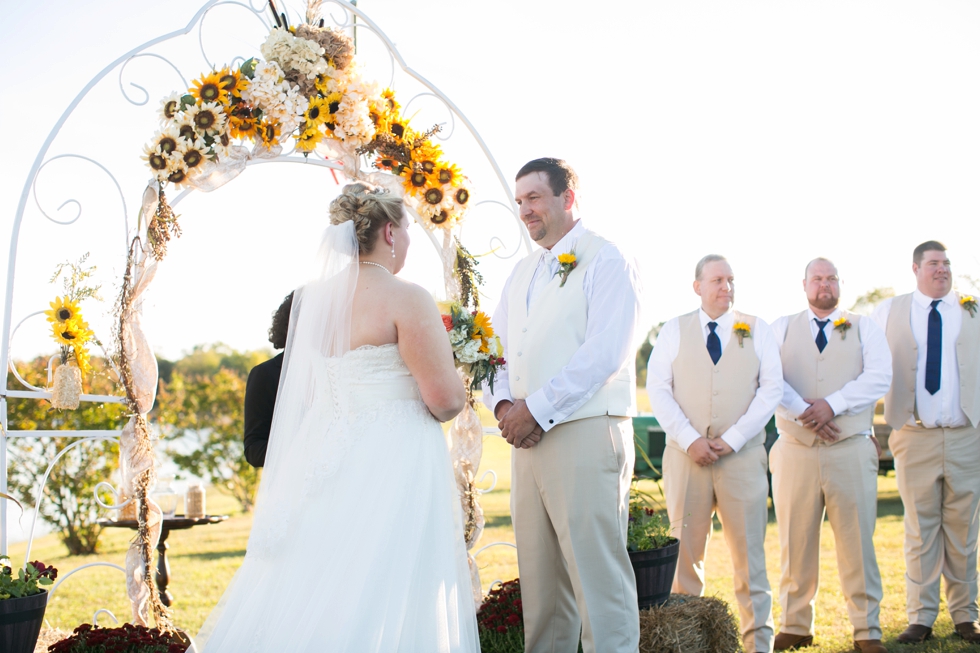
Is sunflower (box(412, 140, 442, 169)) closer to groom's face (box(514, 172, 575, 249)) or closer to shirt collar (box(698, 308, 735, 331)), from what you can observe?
groom's face (box(514, 172, 575, 249))

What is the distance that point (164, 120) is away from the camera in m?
4.17

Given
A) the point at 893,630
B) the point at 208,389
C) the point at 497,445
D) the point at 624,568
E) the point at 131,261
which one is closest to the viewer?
the point at 624,568

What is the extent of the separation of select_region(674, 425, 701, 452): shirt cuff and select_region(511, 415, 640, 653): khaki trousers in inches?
56.7

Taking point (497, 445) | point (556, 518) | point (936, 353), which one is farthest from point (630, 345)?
point (497, 445)

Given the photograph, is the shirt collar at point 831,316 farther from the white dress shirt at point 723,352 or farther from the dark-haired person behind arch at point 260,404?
the dark-haired person behind arch at point 260,404

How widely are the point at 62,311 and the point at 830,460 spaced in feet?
14.9

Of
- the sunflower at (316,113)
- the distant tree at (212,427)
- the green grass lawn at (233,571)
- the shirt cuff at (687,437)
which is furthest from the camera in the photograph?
the distant tree at (212,427)

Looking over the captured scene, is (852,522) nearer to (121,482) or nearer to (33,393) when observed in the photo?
(121,482)

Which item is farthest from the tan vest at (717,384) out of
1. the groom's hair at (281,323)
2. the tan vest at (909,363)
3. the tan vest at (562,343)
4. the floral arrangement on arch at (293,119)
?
the groom's hair at (281,323)

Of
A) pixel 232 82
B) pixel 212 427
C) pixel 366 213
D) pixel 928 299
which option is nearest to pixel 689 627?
pixel 366 213

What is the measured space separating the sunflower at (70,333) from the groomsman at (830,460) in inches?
164

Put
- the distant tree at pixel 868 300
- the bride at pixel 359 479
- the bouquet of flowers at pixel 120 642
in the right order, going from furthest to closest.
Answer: the distant tree at pixel 868 300 → the bouquet of flowers at pixel 120 642 → the bride at pixel 359 479

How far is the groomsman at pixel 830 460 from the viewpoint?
16.3 ft

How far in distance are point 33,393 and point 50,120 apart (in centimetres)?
150
